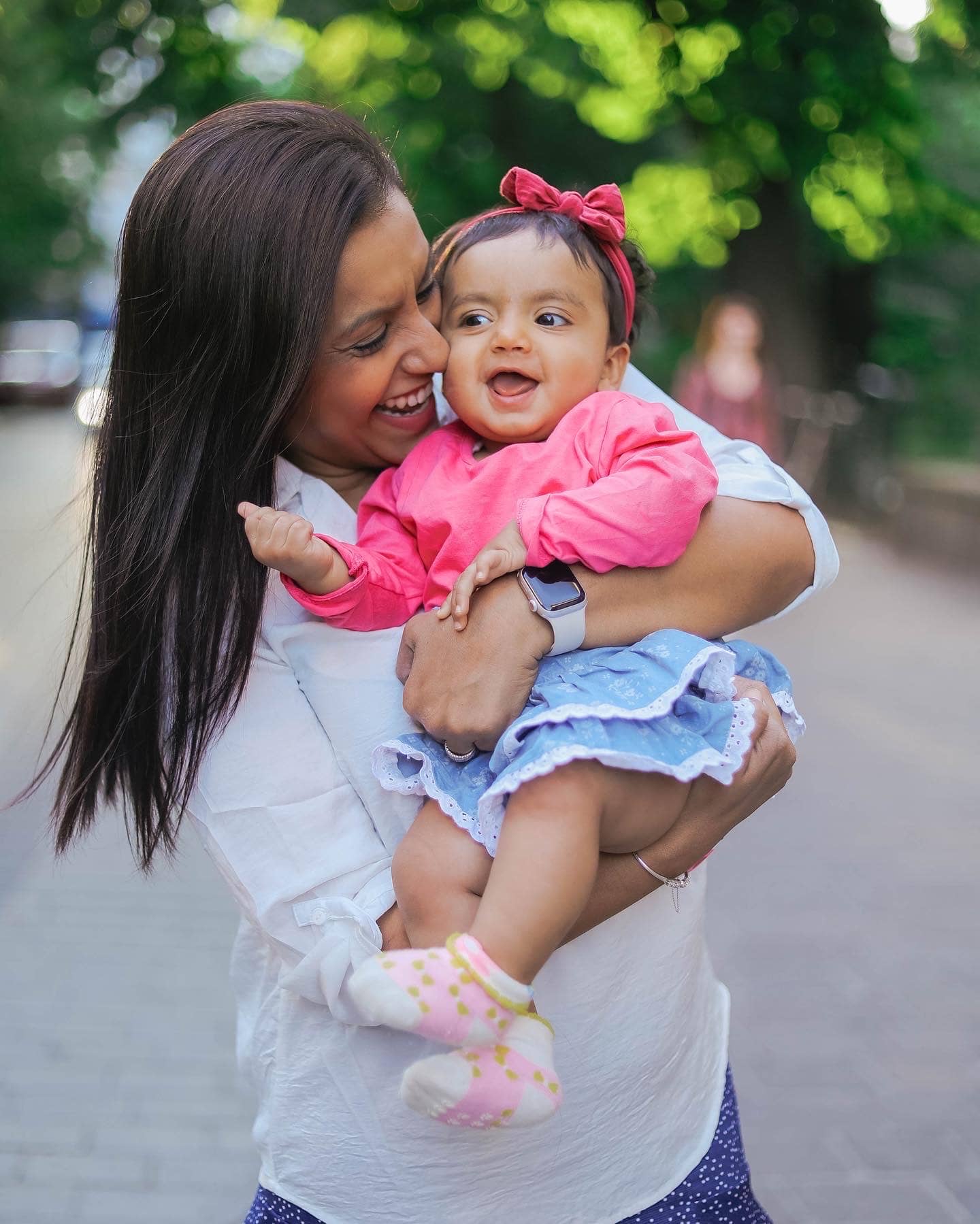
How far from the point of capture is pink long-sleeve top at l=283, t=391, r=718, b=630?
165cm

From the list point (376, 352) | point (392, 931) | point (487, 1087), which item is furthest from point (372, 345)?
point (487, 1087)

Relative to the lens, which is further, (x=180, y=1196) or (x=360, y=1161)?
(x=180, y=1196)

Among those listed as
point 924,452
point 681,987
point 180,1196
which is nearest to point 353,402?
point 681,987

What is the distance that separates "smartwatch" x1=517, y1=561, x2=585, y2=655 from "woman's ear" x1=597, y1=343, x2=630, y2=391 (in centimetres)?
49

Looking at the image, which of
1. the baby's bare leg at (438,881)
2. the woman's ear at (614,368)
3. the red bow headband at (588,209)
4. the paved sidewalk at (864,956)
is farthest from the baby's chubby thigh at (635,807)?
the paved sidewalk at (864,956)

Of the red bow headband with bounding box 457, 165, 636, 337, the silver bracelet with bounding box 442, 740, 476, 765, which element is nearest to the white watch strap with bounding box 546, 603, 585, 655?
the silver bracelet with bounding box 442, 740, 476, 765

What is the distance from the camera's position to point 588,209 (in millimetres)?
2039

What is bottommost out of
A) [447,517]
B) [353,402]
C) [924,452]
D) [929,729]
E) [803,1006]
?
[924,452]

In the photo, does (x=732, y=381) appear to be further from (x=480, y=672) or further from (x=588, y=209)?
(x=480, y=672)

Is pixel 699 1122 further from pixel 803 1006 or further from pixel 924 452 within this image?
pixel 924 452

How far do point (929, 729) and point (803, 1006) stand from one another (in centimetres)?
265

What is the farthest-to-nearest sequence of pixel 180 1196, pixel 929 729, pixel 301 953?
1. pixel 929 729
2. pixel 180 1196
3. pixel 301 953

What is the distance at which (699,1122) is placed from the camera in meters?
1.87

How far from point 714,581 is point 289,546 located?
54cm
